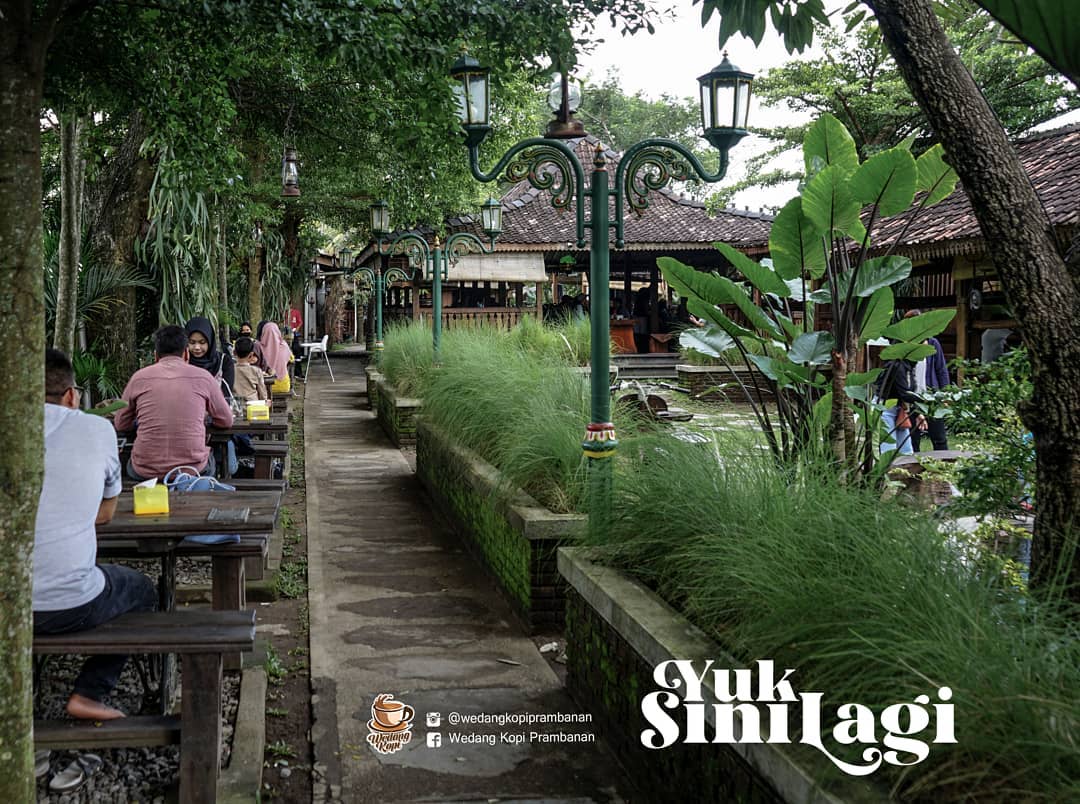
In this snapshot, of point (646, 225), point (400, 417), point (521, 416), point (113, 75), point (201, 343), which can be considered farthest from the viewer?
point (646, 225)

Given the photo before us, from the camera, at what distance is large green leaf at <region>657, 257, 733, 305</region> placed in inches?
202

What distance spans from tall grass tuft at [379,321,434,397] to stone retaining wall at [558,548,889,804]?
26.8 ft

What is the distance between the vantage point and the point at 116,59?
5266mm

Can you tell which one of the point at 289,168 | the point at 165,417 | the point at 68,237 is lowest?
the point at 165,417

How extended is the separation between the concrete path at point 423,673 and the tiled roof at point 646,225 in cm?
1610

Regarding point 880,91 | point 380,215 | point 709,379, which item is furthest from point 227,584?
point 880,91

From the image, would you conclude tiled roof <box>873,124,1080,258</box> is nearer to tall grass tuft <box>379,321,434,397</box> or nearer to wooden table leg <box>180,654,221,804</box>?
tall grass tuft <box>379,321,434,397</box>

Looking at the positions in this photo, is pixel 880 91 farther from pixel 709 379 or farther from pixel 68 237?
pixel 68 237

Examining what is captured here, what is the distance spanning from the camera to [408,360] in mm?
14289

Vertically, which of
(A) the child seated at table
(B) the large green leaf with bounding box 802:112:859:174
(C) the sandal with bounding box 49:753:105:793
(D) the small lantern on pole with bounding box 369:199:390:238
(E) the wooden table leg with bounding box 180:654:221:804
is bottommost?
(C) the sandal with bounding box 49:753:105:793

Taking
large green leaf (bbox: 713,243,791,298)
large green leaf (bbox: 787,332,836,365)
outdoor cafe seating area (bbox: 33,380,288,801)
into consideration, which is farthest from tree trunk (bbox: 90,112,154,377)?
large green leaf (bbox: 787,332,836,365)

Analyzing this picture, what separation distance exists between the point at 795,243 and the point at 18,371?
145 inches

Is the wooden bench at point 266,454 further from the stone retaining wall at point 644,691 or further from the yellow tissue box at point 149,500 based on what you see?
the stone retaining wall at point 644,691

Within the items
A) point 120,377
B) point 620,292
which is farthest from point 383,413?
point 620,292
